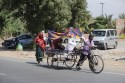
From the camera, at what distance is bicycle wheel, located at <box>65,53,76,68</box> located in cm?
1627

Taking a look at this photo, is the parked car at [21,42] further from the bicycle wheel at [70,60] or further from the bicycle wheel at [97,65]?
the bicycle wheel at [97,65]

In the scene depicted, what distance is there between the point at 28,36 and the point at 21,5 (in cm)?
449

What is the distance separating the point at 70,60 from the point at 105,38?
56.1 ft

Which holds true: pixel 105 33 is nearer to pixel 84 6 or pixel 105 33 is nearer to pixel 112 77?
pixel 84 6

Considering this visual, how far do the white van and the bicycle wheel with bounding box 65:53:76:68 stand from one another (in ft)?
53.6

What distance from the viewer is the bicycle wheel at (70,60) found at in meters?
16.3

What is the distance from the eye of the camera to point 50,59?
17.4 m

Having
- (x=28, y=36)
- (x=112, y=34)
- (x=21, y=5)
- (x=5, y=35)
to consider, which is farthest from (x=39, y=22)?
(x=5, y=35)

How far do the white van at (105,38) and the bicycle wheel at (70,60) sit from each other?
16349mm

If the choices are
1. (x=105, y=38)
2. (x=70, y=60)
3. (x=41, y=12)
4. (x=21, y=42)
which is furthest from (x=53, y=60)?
(x=21, y=42)

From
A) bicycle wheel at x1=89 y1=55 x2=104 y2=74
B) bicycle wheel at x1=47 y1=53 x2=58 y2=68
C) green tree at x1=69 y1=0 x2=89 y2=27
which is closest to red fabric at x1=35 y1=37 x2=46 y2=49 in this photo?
bicycle wheel at x1=47 y1=53 x2=58 y2=68

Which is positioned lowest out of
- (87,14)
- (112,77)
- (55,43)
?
(112,77)

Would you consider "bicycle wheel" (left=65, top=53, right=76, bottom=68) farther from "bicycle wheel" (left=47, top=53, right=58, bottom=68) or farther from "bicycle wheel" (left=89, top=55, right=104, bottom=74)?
"bicycle wheel" (left=89, top=55, right=104, bottom=74)

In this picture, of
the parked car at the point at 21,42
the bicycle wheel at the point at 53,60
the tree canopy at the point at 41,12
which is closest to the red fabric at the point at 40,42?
the bicycle wheel at the point at 53,60
